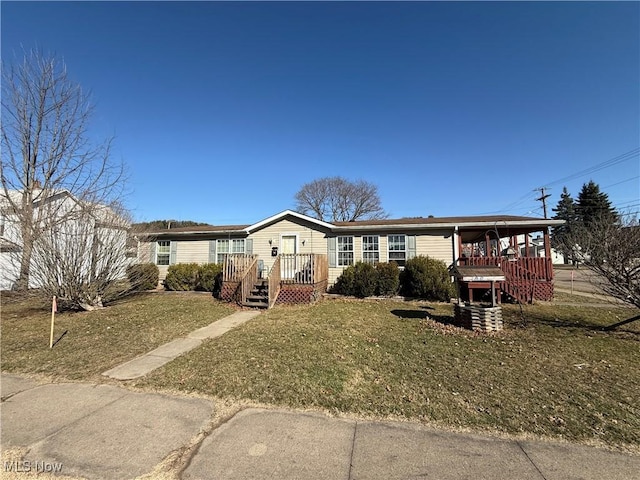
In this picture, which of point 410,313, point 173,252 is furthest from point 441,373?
point 173,252

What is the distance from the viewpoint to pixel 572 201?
48.8 metres

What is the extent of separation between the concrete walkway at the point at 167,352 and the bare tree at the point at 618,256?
890 centimetres

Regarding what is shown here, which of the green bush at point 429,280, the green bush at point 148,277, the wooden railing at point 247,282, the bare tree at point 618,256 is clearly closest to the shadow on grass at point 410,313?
the green bush at point 429,280

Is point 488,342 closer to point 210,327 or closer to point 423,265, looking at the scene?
point 423,265

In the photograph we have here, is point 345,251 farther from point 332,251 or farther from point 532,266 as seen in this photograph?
point 532,266

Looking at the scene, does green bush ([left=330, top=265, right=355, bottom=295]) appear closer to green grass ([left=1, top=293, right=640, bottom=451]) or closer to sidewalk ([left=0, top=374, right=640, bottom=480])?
green grass ([left=1, top=293, right=640, bottom=451])

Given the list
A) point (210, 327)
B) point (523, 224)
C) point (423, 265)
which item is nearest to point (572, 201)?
point (523, 224)

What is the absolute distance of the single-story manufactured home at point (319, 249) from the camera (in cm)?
1109

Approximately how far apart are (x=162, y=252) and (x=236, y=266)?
686 centimetres

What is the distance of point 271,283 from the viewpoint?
33.9 feet

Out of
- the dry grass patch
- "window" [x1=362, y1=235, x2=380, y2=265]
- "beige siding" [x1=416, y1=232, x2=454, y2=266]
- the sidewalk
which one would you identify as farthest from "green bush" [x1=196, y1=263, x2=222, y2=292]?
the sidewalk

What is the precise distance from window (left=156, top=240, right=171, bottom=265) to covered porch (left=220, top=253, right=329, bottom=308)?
6.21 metres

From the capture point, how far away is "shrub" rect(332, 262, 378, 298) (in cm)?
1177

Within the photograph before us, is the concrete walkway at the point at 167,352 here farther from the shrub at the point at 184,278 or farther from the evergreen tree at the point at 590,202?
the evergreen tree at the point at 590,202
